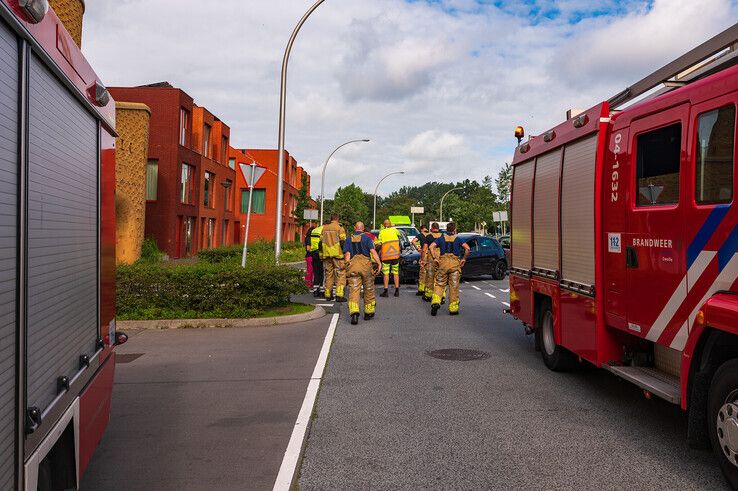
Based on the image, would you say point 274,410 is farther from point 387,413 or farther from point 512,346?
point 512,346

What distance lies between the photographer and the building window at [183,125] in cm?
3017

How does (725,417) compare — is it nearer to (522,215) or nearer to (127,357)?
(522,215)

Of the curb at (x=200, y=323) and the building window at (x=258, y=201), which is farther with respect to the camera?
the building window at (x=258, y=201)

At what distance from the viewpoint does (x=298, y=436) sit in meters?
4.91

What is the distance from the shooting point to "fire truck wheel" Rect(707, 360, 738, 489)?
358 centimetres

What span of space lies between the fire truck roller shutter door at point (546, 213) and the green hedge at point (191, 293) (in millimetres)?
5337

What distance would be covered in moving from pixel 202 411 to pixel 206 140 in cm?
3237

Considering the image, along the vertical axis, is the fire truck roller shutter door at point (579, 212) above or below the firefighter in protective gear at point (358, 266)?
above

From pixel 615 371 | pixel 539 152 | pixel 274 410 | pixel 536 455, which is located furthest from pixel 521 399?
pixel 539 152

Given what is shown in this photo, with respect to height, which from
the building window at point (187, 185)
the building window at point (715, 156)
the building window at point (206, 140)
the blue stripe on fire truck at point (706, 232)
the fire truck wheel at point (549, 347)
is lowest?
the fire truck wheel at point (549, 347)

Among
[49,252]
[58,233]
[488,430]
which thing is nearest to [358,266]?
[488,430]

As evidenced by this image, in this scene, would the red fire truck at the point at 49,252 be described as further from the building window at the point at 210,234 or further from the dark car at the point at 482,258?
the building window at the point at 210,234

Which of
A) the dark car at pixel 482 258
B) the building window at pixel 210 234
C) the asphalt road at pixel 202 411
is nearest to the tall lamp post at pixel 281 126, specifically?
the asphalt road at pixel 202 411

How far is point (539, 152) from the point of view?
24.3 feet
